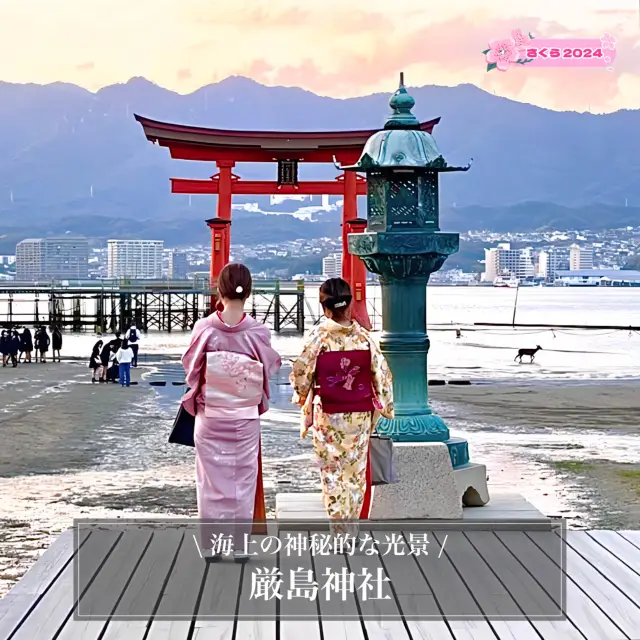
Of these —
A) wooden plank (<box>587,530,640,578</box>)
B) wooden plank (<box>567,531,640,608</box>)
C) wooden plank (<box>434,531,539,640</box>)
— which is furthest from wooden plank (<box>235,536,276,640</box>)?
wooden plank (<box>587,530,640,578</box>)

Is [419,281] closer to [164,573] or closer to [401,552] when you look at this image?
[401,552]

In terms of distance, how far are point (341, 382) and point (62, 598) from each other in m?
1.78

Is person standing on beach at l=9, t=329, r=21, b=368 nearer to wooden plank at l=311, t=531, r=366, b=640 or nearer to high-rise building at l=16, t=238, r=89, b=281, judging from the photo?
wooden plank at l=311, t=531, r=366, b=640

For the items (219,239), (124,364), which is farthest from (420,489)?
(219,239)

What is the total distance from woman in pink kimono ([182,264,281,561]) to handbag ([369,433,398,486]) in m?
0.67

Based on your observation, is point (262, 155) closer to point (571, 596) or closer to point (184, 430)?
point (184, 430)

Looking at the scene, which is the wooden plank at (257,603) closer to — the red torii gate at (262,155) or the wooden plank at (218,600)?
the wooden plank at (218,600)

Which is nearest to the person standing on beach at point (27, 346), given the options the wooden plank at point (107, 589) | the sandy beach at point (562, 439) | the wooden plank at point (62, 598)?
the sandy beach at point (562, 439)

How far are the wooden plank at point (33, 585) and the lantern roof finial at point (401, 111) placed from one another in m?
3.03

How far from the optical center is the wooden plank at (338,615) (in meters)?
3.91

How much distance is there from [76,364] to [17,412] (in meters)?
11.4

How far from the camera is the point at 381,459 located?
559 cm

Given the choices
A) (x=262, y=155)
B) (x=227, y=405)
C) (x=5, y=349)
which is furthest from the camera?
(x=262, y=155)

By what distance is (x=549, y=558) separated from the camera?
4.96 metres
